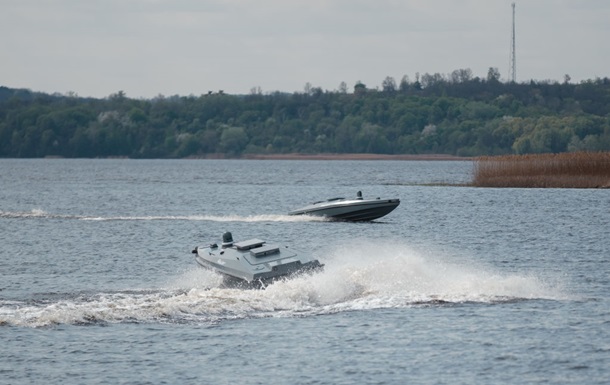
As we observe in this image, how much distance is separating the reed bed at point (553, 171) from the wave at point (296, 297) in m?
49.3

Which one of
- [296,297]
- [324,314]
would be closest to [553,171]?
[296,297]

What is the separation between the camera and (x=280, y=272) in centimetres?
3170

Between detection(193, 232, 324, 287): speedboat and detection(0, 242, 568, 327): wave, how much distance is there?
1.07 feet

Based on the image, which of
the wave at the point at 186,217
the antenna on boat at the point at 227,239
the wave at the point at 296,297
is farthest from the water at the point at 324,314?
the wave at the point at 186,217

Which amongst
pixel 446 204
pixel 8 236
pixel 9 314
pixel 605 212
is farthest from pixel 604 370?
pixel 446 204

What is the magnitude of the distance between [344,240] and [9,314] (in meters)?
22.4

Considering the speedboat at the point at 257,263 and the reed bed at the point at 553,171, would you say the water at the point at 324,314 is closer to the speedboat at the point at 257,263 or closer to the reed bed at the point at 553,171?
the speedboat at the point at 257,263

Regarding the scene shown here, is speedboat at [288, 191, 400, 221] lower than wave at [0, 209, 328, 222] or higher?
higher

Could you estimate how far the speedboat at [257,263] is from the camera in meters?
31.6

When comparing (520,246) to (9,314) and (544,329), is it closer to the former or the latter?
(544,329)

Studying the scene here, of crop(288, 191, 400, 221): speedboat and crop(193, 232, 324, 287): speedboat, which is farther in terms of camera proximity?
crop(288, 191, 400, 221): speedboat

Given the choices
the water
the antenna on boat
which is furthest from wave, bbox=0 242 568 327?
the antenna on boat

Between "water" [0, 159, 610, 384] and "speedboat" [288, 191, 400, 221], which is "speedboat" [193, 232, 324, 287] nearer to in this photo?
"water" [0, 159, 610, 384]

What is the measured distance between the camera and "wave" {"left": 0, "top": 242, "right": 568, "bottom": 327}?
2944cm
